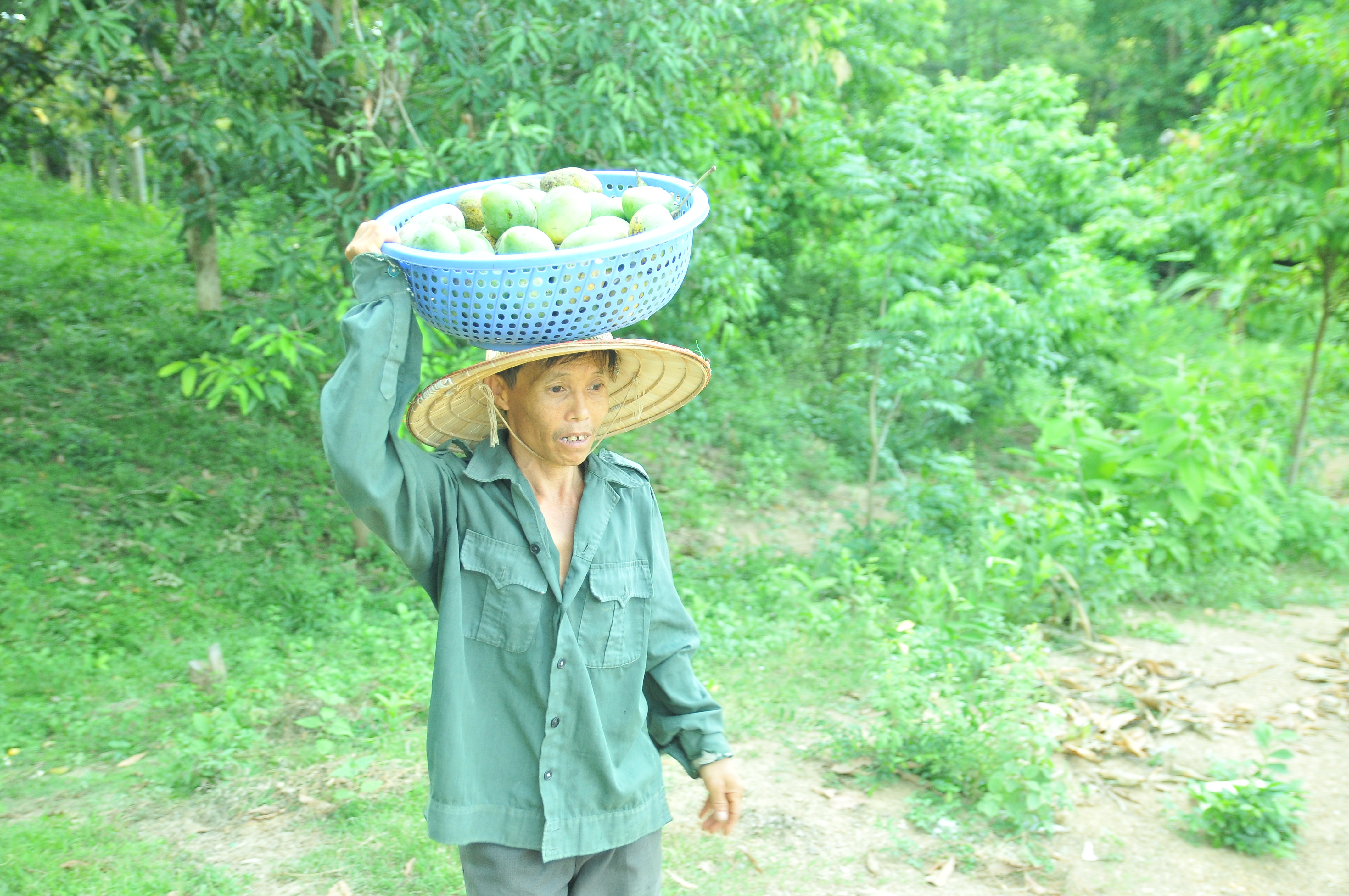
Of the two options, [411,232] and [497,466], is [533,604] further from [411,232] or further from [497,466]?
[411,232]

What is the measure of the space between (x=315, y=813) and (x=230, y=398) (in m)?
4.18

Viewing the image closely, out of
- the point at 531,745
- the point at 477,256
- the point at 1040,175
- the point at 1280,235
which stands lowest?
the point at 531,745

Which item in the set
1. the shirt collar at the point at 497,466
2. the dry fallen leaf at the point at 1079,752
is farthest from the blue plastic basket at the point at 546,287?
the dry fallen leaf at the point at 1079,752

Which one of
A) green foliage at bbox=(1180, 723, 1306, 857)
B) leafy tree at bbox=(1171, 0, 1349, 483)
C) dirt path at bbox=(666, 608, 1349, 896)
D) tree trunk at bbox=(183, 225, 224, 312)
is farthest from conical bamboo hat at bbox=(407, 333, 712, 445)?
leafy tree at bbox=(1171, 0, 1349, 483)

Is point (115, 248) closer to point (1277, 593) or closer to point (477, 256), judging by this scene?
point (477, 256)

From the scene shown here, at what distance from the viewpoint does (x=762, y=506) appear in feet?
24.0

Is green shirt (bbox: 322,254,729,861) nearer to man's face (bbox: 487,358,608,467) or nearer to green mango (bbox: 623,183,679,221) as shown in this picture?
man's face (bbox: 487,358,608,467)

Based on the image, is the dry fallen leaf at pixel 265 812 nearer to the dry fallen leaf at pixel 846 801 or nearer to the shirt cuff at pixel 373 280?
the dry fallen leaf at pixel 846 801

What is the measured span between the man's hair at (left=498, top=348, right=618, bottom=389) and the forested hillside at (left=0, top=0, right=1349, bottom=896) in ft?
3.33

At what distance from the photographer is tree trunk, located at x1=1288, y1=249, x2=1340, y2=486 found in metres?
7.18

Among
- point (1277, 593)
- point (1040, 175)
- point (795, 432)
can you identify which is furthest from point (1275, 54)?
point (795, 432)

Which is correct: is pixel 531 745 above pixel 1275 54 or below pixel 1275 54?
→ below

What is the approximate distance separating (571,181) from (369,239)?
447mm

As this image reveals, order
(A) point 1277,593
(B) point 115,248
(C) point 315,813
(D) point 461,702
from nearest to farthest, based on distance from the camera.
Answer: (D) point 461,702, (C) point 315,813, (A) point 1277,593, (B) point 115,248
